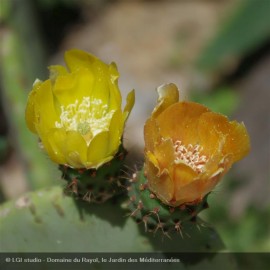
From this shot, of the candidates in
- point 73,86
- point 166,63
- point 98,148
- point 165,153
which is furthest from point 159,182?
point 166,63

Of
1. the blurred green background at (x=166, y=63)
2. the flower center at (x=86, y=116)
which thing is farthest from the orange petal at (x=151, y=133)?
the blurred green background at (x=166, y=63)

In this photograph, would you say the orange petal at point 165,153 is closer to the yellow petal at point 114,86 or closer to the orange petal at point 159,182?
the orange petal at point 159,182

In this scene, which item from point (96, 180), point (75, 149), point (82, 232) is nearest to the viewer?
point (75, 149)

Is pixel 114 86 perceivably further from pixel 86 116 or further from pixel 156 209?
pixel 156 209

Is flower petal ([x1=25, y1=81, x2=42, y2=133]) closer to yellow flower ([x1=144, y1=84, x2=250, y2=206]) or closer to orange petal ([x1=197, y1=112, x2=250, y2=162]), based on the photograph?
yellow flower ([x1=144, y1=84, x2=250, y2=206])

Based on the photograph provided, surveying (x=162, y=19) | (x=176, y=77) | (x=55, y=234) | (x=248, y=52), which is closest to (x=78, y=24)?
(x=162, y=19)

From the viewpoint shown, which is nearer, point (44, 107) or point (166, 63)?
point (44, 107)

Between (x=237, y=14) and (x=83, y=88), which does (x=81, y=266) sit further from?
(x=237, y=14)
